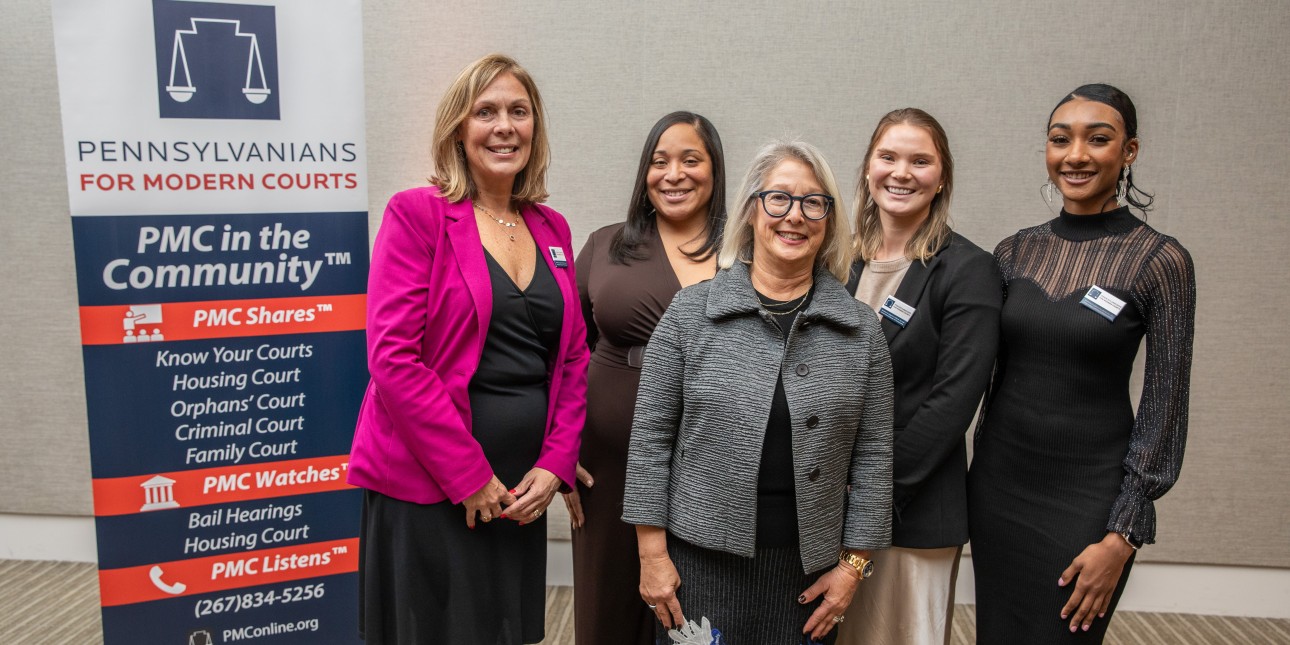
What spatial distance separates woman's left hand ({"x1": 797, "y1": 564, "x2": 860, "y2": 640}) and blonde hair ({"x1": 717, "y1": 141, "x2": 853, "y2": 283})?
0.64 metres

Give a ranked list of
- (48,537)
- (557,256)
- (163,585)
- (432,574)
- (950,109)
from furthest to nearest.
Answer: (48,537) → (950,109) → (163,585) → (557,256) → (432,574)

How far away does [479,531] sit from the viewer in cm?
188

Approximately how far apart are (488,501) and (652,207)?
102cm

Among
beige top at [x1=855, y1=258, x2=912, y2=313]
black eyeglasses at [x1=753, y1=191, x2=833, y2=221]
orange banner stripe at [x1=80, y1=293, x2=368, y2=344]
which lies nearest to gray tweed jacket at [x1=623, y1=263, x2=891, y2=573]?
black eyeglasses at [x1=753, y1=191, x2=833, y2=221]

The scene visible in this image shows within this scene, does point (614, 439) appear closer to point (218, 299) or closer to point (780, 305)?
point (780, 305)

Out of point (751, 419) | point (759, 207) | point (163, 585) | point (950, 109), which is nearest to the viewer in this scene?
point (751, 419)

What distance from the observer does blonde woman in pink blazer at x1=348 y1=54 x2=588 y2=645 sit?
174 cm

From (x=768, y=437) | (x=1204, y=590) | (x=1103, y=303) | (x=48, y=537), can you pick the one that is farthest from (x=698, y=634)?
(x=48, y=537)

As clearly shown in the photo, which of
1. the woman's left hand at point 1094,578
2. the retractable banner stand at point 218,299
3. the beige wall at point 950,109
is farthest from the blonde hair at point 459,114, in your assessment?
the woman's left hand at point 1094,578

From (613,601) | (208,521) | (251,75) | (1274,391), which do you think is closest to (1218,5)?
(1274,391)

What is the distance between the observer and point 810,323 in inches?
62.5

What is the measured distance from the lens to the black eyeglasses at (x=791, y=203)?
1581 mm

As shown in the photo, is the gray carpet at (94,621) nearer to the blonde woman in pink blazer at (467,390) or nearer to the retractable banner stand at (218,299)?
the retractable banner stand at (218,299)

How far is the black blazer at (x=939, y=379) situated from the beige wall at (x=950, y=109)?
1.65 meters
